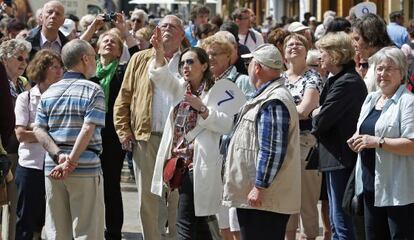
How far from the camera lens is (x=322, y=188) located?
987 cm

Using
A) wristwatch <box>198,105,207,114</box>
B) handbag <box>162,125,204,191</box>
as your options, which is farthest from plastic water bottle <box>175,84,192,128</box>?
wristwatch <box>198,105,207,114</box>

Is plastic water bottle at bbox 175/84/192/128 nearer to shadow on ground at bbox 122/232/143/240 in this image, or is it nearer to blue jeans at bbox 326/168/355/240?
blue jeans at bbox 326/168/355/240

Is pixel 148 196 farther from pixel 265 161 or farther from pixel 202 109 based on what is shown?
pixel 265 161

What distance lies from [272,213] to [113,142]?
3.35m

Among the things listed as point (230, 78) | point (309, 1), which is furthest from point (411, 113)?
point (309, 1)

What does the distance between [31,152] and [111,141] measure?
1.19 meters

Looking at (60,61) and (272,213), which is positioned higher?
(60,61)

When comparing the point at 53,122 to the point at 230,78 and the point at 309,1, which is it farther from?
the point at 309,1

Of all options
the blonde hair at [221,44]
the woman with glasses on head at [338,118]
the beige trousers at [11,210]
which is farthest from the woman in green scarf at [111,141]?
the woman with glasses on head at [338,118]

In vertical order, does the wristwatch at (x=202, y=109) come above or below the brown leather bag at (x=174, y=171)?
above

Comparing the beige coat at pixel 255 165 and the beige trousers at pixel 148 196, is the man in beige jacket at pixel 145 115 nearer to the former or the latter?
the beige trousers at pixel 148 196

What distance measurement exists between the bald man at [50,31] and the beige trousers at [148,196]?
2374 mm

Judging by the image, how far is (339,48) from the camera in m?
8.59

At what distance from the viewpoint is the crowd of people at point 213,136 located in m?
7.38
